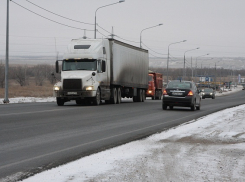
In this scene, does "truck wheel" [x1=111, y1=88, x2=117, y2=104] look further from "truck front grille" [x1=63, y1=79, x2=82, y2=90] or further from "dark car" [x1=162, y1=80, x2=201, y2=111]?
"dark car" [x1=162, y1=80, x2=201, y2=111]

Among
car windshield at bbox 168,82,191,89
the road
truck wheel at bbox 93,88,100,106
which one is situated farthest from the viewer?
truck wheel at bbox 93,88,100,106

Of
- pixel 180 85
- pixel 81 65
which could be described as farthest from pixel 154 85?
pixel 180 85

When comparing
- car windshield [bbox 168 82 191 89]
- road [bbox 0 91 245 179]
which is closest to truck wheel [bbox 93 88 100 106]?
car windshield [bbox 168 82 191 89]

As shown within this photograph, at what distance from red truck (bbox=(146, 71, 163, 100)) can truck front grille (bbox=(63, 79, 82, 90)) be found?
84.2 ft

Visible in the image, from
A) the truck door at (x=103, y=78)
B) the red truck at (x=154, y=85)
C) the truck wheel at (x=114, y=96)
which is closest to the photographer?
the truck door at (x=103, y=78)

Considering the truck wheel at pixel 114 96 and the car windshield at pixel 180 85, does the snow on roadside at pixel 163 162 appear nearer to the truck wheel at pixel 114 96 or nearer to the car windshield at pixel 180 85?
the car windshield at pixel 180 85

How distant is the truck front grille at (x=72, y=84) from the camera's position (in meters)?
29.6

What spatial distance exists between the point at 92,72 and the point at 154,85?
2632cm

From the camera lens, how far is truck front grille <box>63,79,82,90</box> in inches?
1164

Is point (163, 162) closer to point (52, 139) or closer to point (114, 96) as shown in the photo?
point (52, 139)

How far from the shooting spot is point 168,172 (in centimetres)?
794

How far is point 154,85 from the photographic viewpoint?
55.7 metres

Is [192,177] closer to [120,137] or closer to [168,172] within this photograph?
[168,172]

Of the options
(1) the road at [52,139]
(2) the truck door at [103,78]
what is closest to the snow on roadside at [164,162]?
(1) the road at [52,139]
